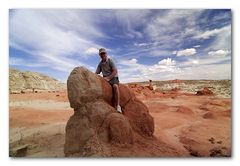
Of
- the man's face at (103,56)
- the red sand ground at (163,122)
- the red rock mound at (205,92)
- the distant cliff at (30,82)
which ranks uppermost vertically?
the man's face at (103,56)

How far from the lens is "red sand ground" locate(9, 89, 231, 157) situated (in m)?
4.21

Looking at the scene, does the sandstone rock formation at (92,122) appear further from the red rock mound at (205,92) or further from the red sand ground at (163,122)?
the red rock mound at (205,92)

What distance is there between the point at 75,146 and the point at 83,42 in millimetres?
1363

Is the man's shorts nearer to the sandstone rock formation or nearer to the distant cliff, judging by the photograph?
the sandstone rock formation

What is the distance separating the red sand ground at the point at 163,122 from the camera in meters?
4.21

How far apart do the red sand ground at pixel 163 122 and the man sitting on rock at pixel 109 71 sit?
21.7 inches

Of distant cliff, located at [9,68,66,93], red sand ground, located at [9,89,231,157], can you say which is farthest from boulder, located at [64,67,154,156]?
distant cliff, located at [9,68,66,93]

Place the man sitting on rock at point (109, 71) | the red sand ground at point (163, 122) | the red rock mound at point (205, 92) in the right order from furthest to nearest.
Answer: the red rock mound at point (205, 92)
the red sand ground at point (163, 122)
the man sitting on rock at point (109, 71)

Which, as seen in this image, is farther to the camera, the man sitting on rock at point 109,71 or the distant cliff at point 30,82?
the distant cliff at point 30,82

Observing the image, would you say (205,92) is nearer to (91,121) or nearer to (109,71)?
(109,71)

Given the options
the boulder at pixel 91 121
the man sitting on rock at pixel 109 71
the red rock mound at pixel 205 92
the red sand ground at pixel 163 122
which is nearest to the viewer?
the boulder at pixel 91 121

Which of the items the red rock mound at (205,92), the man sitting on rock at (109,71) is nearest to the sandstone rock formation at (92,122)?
the man sitting on rock at (109,71)
